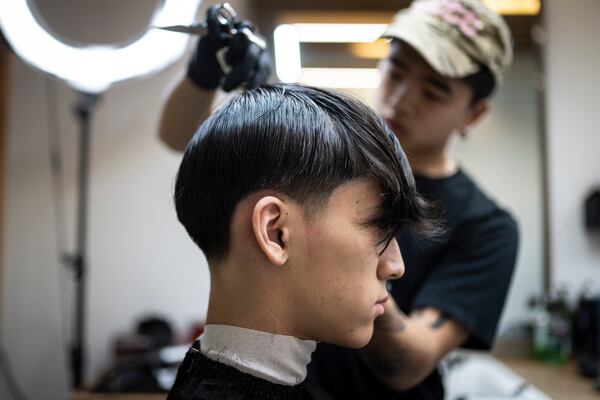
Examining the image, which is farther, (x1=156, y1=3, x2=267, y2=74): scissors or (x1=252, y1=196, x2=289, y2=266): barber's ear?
(x1=156, y1=3, x2=267, y2=74): scissors

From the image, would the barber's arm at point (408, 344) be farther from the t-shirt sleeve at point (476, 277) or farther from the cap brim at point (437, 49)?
the cap brim at point (437, 49)

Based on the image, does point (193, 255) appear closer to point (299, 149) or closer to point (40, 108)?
point (40, 108)

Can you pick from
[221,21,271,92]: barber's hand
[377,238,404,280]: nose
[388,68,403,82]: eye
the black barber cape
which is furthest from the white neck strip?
[388,68,403,82]: eye

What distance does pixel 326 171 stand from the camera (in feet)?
2.11

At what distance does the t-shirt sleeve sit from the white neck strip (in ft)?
1.54

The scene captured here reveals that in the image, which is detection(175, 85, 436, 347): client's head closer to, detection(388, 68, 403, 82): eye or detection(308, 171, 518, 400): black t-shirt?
detection(308, 171, 518, 400): black t-shirt

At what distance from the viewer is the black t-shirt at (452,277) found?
108cm

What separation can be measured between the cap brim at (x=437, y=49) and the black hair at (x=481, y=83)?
3cm

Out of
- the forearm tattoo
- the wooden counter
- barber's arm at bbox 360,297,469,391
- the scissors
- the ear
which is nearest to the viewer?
the scissors

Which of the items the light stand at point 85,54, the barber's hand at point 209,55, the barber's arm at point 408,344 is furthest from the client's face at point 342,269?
the light stand at point 85,54

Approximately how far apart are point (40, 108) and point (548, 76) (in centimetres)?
237

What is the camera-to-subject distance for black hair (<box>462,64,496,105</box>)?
3.83 feet

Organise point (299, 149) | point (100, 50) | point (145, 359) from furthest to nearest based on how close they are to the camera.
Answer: point (145, 359) → point (100, 50) → point (299, 149)

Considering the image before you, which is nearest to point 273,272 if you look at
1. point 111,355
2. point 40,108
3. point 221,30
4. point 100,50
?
point 221,30
